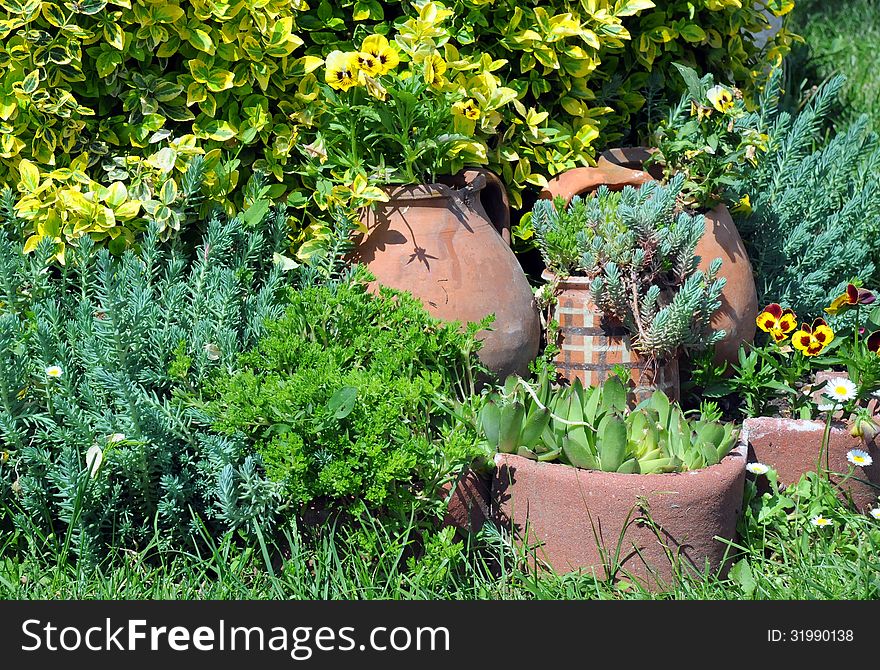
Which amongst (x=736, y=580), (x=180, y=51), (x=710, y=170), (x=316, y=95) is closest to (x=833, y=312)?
(x=710, y=170)

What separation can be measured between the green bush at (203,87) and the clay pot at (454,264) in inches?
11.0

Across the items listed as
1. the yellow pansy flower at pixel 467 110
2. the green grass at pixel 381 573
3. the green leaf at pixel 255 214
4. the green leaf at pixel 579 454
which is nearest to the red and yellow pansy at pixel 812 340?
the green grass at pixel 381 573

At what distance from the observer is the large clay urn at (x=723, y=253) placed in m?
2.95

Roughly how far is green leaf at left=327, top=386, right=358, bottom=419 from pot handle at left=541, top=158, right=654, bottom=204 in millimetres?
1239

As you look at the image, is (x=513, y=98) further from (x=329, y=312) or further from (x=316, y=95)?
(x=329, y=312)

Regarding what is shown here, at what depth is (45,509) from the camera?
7.36 feet

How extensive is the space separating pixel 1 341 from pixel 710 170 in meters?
1.99

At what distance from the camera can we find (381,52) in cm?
267

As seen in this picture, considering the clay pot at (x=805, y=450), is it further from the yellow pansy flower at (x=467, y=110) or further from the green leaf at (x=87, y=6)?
the green leaf at (x=87, y=6)

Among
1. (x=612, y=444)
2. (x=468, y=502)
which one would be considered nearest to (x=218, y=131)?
(x=468, y=502)

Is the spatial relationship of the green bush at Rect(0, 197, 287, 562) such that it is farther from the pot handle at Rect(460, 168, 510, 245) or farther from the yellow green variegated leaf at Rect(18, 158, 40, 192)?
the pot handle at Rect(460, 168, 510, 245)

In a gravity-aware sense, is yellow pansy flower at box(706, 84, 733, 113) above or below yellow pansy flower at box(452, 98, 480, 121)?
above

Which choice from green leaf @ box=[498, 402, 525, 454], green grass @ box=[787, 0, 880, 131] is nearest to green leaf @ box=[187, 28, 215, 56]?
green leaf @ box=[498, 402, 525, 454]

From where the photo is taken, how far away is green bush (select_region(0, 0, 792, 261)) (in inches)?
106
